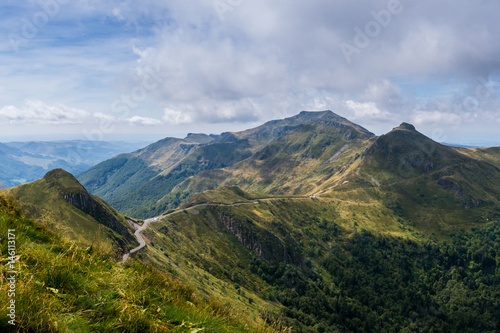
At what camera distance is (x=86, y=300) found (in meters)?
6.75

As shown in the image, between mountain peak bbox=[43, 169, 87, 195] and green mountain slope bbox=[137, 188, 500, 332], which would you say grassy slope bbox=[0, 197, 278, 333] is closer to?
green mountain slope bbox=[137, 188, 500, 332]

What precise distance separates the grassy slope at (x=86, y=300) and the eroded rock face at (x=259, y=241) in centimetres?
16171

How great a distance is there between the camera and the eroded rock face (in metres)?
164

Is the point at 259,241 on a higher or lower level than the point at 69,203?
lower

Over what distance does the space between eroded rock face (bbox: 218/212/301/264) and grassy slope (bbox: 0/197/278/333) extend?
16171 cm

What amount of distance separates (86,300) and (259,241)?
166m

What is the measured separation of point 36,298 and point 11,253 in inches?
Result: 120

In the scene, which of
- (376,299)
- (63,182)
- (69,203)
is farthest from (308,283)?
(63,182)

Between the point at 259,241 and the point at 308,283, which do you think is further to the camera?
the point at 259,241

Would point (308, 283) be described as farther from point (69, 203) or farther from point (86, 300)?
point (86, 300)

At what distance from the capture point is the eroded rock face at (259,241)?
16350cm

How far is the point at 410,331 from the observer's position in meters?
149

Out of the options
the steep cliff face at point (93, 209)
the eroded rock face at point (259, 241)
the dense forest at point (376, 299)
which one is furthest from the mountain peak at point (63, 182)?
the dense forest at point (376, 299)

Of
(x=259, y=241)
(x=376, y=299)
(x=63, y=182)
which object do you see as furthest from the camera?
(x=376, y=299)
